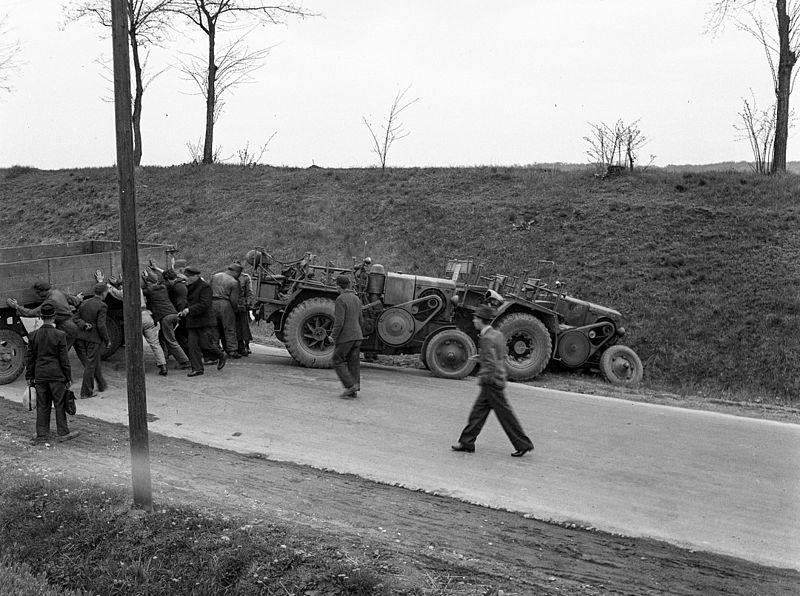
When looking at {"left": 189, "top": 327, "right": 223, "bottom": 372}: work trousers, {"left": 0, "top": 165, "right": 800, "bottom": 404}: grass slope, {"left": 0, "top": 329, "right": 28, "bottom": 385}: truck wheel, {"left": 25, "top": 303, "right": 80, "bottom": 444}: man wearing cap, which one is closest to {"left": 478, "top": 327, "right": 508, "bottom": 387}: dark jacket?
{"left": 25, "top": 303, "right": 80, "bottom": 444}: man wearing cap

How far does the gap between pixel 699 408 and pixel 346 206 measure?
56.3 ft

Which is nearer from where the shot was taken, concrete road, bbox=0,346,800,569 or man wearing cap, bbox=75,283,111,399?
concrete road, bbox=0,346,800,569

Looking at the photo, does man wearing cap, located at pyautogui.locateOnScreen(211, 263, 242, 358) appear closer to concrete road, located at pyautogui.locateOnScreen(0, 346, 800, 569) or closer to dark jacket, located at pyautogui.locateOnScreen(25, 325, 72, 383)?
concrete road, located at pyautogui.locateOnScreen(0, 346, 800, 569)

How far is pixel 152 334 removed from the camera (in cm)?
1146

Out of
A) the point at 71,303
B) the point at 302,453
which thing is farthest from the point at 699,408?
the point at 71,303

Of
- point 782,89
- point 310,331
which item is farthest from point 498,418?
point 782,89

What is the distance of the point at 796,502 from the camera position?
7.28 m

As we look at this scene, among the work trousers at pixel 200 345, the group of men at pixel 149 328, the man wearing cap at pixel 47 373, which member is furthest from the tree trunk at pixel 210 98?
the man wearing cap at pixel 47 373

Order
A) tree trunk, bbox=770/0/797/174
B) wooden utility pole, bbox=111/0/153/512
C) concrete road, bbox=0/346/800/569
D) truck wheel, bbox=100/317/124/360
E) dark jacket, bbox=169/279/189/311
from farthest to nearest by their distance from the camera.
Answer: tree trunk, bbox=770/0/797/174 < truck wheel, bbox=100/317/124/360 < dark jacket, bbox=169/279/189/311 < concrete road, bbox=0/346/800/569 < wooden utility pole, bbox=111/0/153/512

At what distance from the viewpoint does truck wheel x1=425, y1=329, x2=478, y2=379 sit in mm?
12367

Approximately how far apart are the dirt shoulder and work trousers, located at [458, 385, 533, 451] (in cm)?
138

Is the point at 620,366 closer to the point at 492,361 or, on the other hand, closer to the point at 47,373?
the point at 492,361

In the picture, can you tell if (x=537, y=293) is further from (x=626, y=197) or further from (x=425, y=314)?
(x=626, y=197)

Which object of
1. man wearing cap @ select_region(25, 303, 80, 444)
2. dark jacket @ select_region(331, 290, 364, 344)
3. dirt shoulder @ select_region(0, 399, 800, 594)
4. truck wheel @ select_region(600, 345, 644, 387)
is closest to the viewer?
dirt shoulder @ select_region(0, 399, 800, 594)
